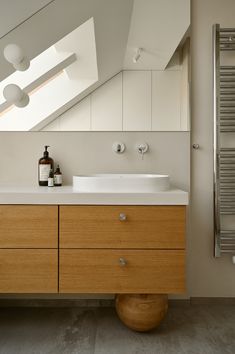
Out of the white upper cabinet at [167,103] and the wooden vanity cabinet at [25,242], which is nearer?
the wooden vanity cabinet at [25,242]

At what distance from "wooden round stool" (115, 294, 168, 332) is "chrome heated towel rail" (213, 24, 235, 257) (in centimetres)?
63

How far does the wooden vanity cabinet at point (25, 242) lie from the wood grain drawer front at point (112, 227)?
0.22 feet

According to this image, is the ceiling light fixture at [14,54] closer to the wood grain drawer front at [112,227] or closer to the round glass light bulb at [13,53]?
the round glass light bulb at [13,53]

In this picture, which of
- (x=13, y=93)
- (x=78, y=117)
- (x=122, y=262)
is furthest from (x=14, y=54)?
(x=122, y=262)

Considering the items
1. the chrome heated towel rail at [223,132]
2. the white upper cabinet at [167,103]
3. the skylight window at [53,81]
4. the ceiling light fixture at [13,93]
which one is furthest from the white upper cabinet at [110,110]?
the chrome heated towel rail at [223,132]

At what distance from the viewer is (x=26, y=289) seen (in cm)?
162

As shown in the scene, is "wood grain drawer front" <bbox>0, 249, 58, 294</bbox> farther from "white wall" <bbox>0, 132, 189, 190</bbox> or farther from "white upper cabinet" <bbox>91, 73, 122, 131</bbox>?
"white upper cabinet" <bbox>91, 73, 122, 131</bbox>

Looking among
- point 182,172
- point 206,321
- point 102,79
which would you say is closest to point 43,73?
point 102,79

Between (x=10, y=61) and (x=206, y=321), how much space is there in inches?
78.8

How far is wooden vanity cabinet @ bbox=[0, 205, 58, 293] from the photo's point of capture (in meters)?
1.61

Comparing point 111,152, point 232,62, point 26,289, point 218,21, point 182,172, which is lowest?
point 26,289

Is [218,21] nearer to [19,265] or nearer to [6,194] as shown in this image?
[6,194]

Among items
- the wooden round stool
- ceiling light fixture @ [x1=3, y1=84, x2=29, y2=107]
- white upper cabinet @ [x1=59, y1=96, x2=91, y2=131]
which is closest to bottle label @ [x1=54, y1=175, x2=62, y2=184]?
white upper cabinet @ [x1=59, y1=96, x2=91, y2=131]

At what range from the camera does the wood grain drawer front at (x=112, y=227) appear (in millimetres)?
1606
